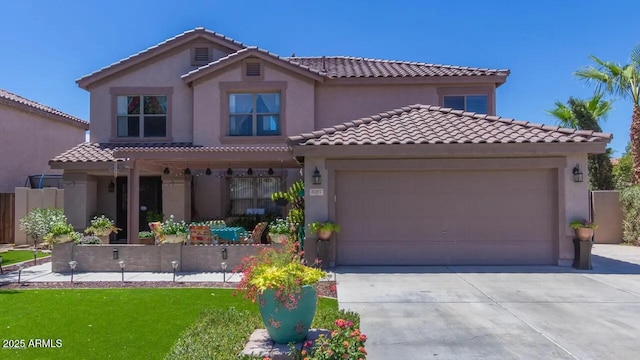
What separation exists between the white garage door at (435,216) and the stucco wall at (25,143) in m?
16.1

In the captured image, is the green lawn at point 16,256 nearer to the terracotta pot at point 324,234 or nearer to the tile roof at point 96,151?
the tile roof at point 96,151

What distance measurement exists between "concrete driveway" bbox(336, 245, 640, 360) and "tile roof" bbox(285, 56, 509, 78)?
27.4 ft

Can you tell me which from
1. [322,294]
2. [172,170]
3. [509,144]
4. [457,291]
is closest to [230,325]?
[322,294]

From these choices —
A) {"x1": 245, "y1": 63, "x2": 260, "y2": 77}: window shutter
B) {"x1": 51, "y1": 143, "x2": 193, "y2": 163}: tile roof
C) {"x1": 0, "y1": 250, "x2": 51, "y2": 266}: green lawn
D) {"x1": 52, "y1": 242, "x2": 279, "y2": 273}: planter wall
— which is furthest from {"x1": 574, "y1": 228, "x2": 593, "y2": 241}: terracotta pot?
{"x1": 0, "y1": 250, "x2": 51, "y2": 266}: green lawn

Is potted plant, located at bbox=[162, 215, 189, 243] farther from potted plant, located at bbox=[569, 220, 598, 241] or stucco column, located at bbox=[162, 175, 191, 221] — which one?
potted plant, located at bbox=[569, 220, 598, 241]

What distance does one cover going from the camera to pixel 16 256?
1481 cm

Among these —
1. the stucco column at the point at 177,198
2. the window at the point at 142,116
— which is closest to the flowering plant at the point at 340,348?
the stucco column at the point at 177,198

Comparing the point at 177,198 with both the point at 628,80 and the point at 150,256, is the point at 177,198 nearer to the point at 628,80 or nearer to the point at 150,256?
the point at 150,256

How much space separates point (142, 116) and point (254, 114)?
4543 mm

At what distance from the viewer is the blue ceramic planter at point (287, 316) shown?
5.36 m

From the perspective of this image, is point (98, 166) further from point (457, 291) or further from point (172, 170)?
point (457, 291)

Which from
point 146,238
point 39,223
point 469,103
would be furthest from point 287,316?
point 469,103

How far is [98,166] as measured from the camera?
16625 mm

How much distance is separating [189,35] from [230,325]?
14386 mm
